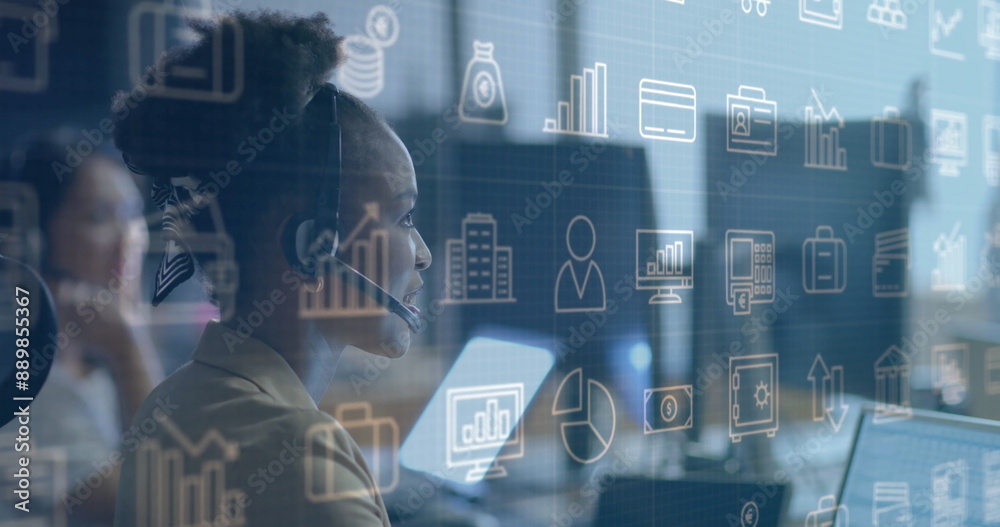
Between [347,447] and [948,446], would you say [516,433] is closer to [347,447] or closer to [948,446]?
[347,447]

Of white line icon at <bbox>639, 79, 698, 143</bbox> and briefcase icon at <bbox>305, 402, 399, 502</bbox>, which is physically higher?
white line icon at <bbox>639, 79, 698, 143</bbox>

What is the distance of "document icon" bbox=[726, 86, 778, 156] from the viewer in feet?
5.69

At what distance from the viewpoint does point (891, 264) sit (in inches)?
82.1

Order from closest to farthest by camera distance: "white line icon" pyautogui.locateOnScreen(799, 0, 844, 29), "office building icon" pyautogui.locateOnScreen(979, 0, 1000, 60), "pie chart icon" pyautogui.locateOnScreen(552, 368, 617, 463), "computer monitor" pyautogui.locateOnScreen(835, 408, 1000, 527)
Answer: "pie chart icon" pyautogui.locateOnScreen(552, 368, 617, 463) < "white line icon" pyautogui.locateOnScreen(799, 0, 844, 29) < "computer monitor" pyautogui.locateOnScreen(835, 408, 1000, 527) < "office building icon" pyautogui.locateOnScreen(979, 0, 1000, 60)

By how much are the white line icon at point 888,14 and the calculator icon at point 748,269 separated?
0.64 m

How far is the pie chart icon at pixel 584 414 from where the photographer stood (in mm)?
1468

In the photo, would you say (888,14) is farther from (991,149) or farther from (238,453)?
(238,453)

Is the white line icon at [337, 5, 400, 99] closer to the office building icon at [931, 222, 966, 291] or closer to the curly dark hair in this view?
the curly dark hair

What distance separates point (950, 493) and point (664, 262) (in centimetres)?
116

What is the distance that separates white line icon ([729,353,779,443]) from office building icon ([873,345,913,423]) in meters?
0.39

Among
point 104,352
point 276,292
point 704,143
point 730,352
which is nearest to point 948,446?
point 730,352

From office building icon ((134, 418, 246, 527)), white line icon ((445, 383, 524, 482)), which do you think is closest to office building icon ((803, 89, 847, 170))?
white line icon ((445, 383, 524, 482))

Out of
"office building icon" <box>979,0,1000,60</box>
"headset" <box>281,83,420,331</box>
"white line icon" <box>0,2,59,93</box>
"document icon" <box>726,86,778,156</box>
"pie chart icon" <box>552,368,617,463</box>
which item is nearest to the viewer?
"white line icon" <box>0,2,59,93</box>

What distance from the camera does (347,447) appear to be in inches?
48.3
